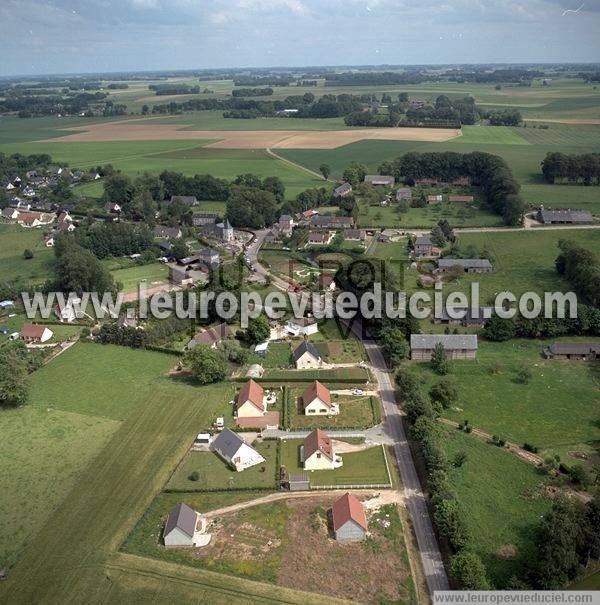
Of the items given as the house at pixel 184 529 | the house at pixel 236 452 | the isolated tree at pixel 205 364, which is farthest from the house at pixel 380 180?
the house at pixel 184 529

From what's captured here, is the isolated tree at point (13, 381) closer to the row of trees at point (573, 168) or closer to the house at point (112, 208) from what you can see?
the house at point (112, 208)

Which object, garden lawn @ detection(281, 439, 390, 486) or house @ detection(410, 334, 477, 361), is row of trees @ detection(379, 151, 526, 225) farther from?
garden lawn @ detection(281, 439, 390, 486)

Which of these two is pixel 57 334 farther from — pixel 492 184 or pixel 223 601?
pixel 492 184

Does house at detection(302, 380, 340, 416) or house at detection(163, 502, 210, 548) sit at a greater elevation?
house at detection(302, 380, 340, 416)

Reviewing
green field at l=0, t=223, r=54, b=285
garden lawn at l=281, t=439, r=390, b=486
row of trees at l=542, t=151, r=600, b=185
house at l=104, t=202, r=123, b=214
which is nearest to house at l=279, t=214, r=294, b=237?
house at l=104, t=202, r=123, b=214

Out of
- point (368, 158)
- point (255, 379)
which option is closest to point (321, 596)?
point (255, 379)

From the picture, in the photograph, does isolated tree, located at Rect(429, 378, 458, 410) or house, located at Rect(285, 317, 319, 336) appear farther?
house, located at Rect(285, 317, 319, 336)
